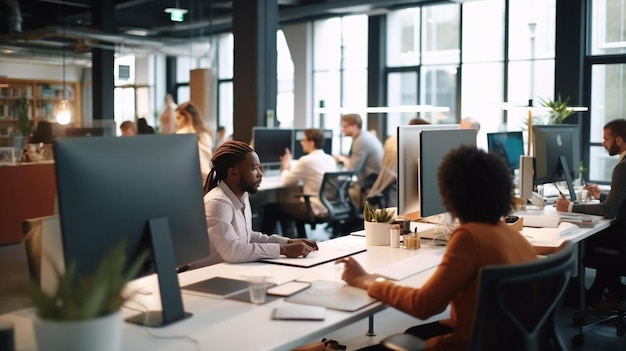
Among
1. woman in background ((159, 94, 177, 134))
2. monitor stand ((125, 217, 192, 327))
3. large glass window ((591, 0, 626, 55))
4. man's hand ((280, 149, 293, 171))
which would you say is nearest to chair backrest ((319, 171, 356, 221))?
man's hand ((280, 149, 293, 171))

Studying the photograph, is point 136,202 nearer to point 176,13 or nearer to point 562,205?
point 562,205

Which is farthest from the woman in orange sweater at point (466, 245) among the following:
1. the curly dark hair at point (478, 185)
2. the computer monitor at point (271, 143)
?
the computer monitor at point (271, 143)

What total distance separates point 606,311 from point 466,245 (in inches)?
117

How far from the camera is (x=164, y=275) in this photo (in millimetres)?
1961

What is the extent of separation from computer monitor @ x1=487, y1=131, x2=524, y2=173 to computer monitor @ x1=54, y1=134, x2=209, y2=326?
3968mm

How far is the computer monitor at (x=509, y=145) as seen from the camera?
18.6 ft

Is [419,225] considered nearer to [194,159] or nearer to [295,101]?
[194,159]

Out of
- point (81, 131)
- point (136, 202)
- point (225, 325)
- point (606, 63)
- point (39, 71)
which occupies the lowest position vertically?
point (225, 325)

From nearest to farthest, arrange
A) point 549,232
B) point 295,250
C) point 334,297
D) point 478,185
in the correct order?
point 478,185 → point 334,297 → point 295,250 → point 549,232

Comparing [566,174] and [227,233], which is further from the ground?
[566,174]

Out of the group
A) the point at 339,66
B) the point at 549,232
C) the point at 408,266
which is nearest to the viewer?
the point at 408,266

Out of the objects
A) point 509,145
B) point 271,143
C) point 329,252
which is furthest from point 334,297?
point 271,143

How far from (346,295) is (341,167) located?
6236mm

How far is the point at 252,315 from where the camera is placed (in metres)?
2.07
